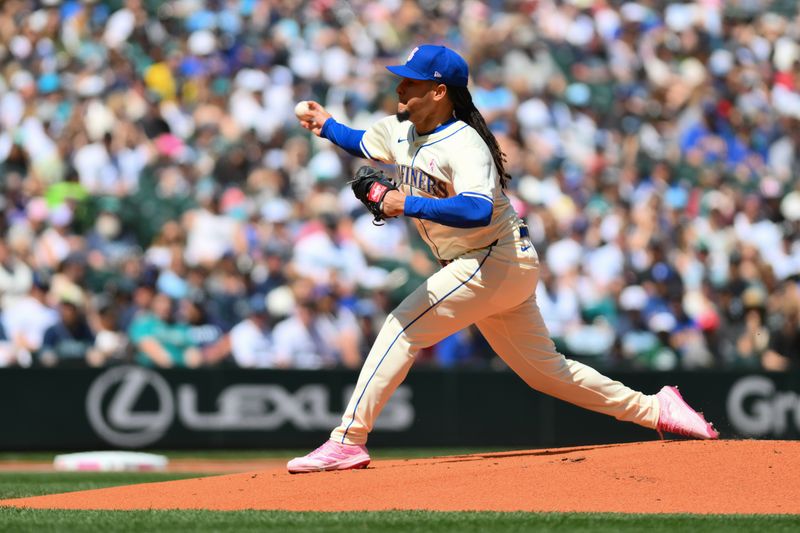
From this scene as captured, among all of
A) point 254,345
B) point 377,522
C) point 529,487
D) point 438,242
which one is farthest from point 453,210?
point 254,345

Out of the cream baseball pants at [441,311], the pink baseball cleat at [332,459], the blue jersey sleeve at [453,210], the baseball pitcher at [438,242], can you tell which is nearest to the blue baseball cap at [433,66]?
Result: the baseball pitcher at [438,242]

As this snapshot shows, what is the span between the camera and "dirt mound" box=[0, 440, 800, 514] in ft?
20.6

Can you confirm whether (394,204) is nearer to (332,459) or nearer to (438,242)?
(438,242)

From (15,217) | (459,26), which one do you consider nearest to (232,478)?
(15,217)

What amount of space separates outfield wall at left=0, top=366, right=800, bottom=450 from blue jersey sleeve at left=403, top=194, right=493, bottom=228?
6673 millimetres

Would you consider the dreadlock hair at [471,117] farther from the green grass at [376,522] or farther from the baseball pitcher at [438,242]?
the green grass at [376,522]

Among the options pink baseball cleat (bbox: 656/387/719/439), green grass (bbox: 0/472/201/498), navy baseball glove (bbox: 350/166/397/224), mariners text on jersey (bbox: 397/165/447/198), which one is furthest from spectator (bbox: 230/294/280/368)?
navy baseball glove (bbox: 350/166/397/224)

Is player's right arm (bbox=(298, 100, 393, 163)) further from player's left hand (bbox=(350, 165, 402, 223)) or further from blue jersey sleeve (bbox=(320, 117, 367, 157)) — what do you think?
player's left hand (bbox=(350, 165, 402, 223))

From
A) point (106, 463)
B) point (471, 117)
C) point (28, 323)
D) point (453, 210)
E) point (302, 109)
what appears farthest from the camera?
point (28, 323)

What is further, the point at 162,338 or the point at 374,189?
the point at 162,338

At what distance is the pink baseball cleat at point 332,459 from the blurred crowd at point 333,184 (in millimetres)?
5992

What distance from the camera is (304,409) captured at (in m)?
13.0

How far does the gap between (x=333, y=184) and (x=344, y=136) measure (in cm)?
802

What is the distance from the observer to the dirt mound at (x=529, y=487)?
6.28 m
